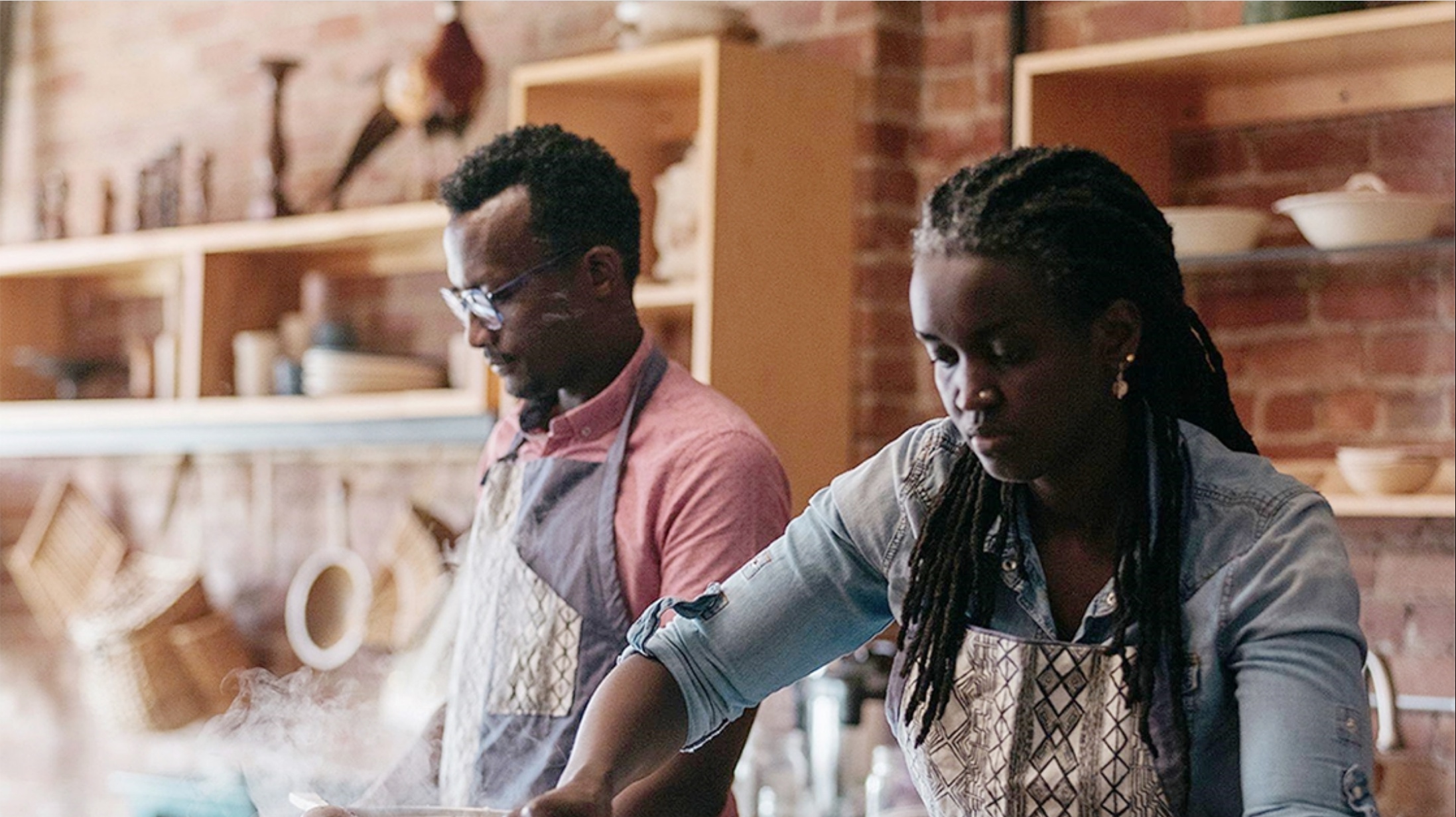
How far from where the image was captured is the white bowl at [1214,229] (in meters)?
2.74

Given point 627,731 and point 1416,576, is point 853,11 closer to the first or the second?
point 1416,576

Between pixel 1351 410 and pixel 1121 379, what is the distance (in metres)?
1.63

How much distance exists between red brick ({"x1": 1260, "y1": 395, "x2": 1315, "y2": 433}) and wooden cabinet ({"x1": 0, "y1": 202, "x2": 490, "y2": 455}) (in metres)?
1.37

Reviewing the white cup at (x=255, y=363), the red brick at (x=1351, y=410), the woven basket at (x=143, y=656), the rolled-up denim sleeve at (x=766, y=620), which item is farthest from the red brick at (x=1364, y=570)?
the woven basket at (x=143, y=656)

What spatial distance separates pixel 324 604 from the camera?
13.5ft

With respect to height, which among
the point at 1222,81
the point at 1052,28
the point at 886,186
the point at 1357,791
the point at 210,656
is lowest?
the point at 210,656

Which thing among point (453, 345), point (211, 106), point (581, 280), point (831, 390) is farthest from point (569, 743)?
point (211, 106)

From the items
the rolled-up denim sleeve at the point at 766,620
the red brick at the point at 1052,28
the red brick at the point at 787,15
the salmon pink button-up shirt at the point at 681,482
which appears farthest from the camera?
the red brick at the point at 787,15

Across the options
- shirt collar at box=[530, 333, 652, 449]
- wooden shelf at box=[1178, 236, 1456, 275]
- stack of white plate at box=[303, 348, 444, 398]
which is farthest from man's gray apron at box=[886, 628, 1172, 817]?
stack of white plate at box=[303, 348, 444, 398]

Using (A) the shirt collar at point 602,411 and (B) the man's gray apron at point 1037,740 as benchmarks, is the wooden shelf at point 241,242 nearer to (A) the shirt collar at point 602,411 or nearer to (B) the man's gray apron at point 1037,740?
(A) the shirt collar at point 602,411

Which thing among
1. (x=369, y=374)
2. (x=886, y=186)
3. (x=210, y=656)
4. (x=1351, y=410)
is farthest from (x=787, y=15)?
(x=210, y=656)

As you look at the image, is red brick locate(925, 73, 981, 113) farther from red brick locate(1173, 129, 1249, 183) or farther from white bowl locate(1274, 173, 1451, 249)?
white bowl locate(1274, 173, 1451, 249)

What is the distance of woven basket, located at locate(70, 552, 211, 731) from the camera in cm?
415

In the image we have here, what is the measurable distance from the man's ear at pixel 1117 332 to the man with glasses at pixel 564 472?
57 cm
